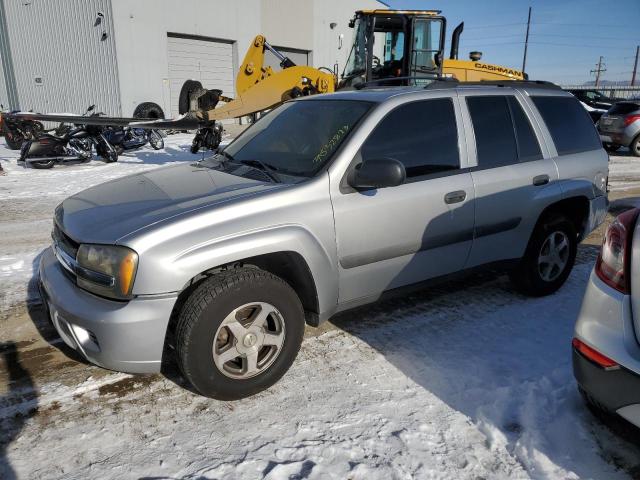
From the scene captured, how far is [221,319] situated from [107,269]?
639 millimetres

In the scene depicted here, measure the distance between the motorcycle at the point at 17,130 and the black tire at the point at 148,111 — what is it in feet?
13.9

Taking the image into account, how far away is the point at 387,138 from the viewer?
330cm

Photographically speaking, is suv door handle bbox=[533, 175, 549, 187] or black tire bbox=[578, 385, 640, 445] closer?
black tire bbox=[578, 385, 640, 445]

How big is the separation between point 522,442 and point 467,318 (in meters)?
1.48

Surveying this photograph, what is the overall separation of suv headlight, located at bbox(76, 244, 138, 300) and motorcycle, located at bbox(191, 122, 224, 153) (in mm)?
10018

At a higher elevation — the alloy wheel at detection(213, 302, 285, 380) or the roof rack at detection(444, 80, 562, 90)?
the roof rack at detection(444, 80, 562, 90)

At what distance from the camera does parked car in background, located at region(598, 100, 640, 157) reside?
45.2 feet

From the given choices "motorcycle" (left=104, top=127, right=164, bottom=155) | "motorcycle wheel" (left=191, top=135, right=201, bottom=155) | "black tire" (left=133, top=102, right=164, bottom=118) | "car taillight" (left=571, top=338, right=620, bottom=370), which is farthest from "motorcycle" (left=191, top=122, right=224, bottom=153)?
"car taillight" (left=571, top=338, right=620, bottom=370)

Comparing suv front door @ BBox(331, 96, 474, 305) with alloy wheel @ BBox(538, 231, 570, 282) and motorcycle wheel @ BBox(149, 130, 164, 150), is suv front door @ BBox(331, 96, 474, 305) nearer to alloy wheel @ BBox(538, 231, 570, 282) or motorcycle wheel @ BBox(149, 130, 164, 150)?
alloy wheel @ BBox(538, 231, 570, 282)

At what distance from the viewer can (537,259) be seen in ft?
13.7

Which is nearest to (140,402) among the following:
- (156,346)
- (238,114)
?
(156,346)

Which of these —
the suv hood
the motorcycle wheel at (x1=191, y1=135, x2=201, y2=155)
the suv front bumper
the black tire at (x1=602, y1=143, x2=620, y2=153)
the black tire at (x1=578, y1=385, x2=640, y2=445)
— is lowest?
the black tire at (x1=602, y1=143, x2=620, y2=153)

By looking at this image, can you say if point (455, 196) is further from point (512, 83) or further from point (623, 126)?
point (623, 126)

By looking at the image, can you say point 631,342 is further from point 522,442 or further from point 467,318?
point 467,318
